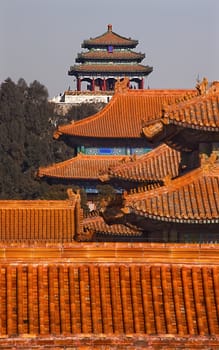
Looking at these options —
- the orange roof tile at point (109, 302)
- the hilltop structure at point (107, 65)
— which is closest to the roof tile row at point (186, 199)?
the orange roof tile at point (109, 302)

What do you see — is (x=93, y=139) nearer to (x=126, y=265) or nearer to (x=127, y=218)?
(x=127, y=218)

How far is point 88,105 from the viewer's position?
91.9 meters

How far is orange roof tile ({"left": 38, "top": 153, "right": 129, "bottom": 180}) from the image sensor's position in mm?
57969

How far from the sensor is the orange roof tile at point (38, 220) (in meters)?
36.6

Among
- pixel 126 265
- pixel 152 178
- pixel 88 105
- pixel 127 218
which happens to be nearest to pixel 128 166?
pixel 152 178

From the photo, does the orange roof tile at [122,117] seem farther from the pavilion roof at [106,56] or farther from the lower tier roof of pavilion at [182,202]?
the pavilion roof at [106,56]

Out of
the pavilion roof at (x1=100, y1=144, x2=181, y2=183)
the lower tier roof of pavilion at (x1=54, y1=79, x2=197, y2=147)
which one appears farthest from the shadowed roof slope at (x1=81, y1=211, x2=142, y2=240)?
the lower tier roof of pavilion at (x1=54, y1=79, x2=197, y2=147)

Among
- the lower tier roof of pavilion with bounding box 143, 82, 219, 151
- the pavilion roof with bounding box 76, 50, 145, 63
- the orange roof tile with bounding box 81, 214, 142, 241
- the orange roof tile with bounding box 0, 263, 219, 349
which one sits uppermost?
the pavilion roof with bounding box 76, 50, 145, 63

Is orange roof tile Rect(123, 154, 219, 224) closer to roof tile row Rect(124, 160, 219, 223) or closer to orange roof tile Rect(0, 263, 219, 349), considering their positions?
roof tile row Rect(124, 160, 219, 223)

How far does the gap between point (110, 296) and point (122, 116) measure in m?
44.4

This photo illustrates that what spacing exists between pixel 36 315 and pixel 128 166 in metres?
17.0

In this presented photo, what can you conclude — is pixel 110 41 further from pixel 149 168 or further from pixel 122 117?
pixel 149 168

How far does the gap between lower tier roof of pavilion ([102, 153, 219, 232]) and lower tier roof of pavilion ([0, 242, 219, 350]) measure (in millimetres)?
6151

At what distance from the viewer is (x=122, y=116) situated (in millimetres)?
59500
